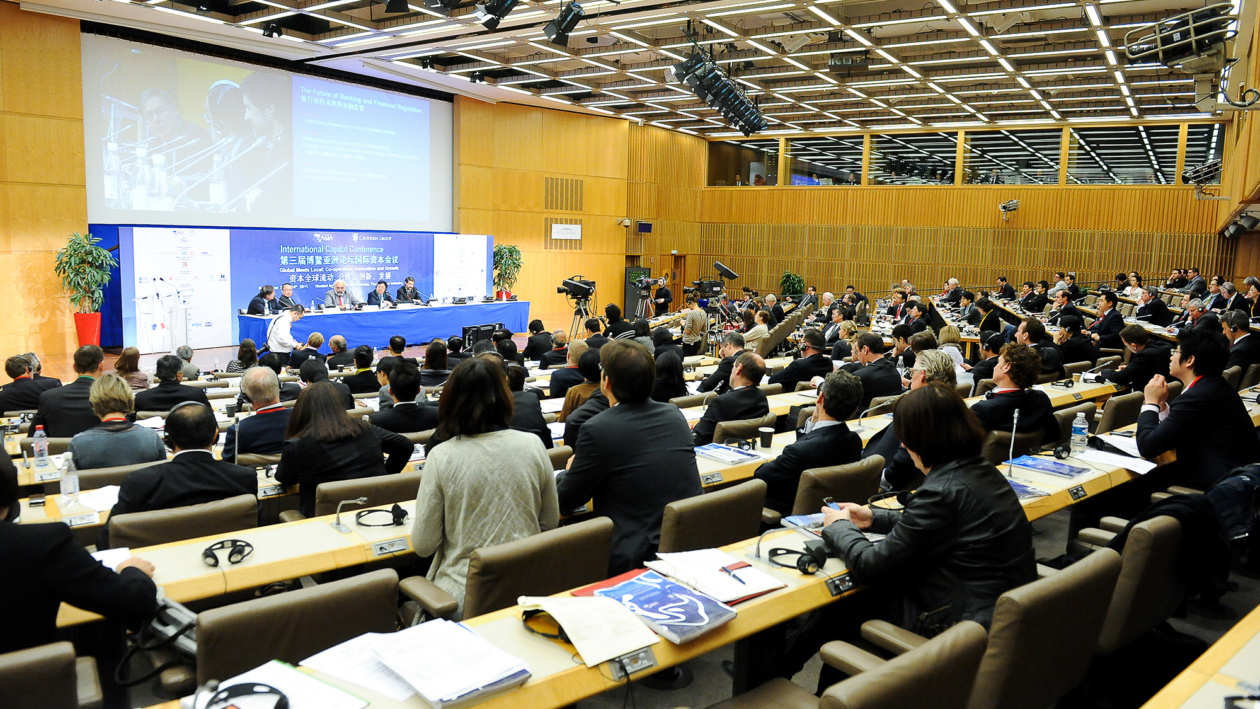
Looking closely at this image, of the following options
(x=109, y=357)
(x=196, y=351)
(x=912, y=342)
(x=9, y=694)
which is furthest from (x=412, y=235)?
(x=9, y=694)

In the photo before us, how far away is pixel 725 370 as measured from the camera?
6.52 metres

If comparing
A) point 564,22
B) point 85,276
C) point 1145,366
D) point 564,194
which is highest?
point 564,22

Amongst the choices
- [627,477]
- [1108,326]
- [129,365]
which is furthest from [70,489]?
[1108,326]

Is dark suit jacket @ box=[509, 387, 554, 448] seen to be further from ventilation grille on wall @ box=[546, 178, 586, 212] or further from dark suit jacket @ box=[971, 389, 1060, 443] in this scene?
ventilation grille on wall @ box=[546, 178, 586, 212]

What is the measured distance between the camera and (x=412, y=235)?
609 inches

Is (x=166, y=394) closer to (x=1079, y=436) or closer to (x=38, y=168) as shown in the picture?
(x=1079, y=436)

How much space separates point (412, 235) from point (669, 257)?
853cm

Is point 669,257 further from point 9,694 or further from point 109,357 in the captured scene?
point 9,694

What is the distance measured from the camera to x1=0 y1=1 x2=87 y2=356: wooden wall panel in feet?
36.5

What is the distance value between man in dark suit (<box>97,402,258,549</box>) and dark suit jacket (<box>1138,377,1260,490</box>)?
4.50 m

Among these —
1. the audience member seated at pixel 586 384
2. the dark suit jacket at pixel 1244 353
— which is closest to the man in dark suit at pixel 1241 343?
the dark suit jacket at pixel 1244 353

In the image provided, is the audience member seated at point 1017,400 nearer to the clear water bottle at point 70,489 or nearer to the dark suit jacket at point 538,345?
the clear water bottle at point 70,489

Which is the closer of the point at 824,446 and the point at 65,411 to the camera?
the point at 824,446

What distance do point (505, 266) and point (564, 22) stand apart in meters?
8.25
